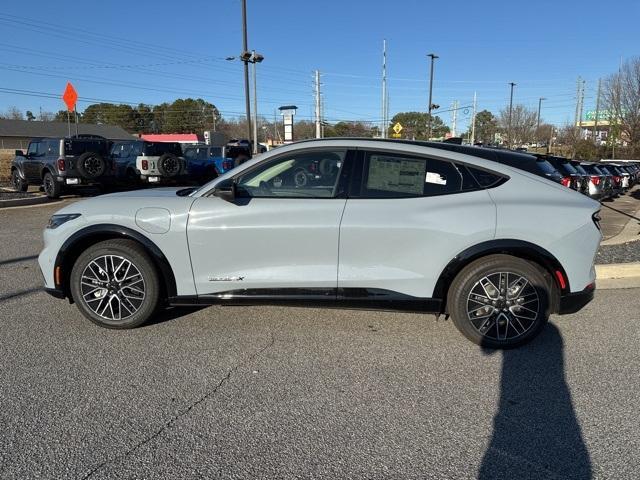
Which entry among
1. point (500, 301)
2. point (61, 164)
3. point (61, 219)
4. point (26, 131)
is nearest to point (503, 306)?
point (500, 301)

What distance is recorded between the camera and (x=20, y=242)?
26.9ft

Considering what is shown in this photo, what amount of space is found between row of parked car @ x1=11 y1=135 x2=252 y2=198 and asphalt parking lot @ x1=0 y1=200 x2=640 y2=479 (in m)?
10.7

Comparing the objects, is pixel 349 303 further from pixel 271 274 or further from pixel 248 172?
pixel 248 172

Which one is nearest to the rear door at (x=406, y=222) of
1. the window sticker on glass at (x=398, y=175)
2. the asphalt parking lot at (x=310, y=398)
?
the window sticker on glass at (x=398, y=175)

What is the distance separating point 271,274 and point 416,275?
117 cm

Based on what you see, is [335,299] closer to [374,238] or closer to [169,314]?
[374,238]

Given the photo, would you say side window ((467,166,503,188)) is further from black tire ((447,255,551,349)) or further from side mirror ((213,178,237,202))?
side mirror ((213,178,237,202))

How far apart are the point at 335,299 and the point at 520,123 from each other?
8315cm

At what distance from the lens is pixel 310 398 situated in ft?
10.6

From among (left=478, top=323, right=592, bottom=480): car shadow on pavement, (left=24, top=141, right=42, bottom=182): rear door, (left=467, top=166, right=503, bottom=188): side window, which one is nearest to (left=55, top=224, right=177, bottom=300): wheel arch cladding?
(left=467, top=166, right=503, bottom=188): side window

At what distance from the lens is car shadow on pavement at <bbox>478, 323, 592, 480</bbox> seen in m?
2.55

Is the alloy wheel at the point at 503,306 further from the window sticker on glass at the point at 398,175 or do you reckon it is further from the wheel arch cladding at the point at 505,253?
the window sticker on glass at the point at 398,175

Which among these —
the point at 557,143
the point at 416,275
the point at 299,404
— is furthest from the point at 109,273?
the point at 557,143

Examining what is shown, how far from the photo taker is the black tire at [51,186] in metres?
14.2
